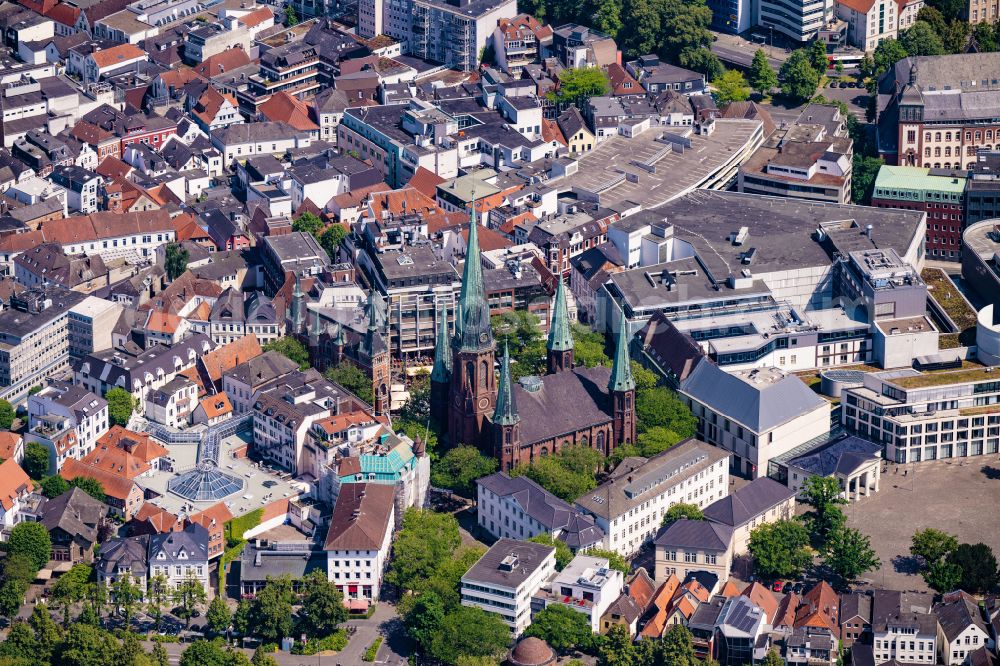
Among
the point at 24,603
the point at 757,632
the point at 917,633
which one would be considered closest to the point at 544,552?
the point at 757,632

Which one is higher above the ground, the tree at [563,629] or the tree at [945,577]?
the tree at [945,577]

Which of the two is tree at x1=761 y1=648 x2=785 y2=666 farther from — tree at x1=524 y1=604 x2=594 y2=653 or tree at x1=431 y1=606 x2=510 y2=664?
tree at x1=431 y1=606 x2=510 y2=664

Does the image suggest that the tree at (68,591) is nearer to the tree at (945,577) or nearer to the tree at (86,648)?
the tree at (86,648)

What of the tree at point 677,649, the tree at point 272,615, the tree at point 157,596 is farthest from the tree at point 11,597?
the tree at point 677,649

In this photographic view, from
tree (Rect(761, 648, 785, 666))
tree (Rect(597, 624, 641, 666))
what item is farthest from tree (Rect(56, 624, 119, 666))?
tree (Rect(761, 648, 785, 666))

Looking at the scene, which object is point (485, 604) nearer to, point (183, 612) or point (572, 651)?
point (572, 651)
